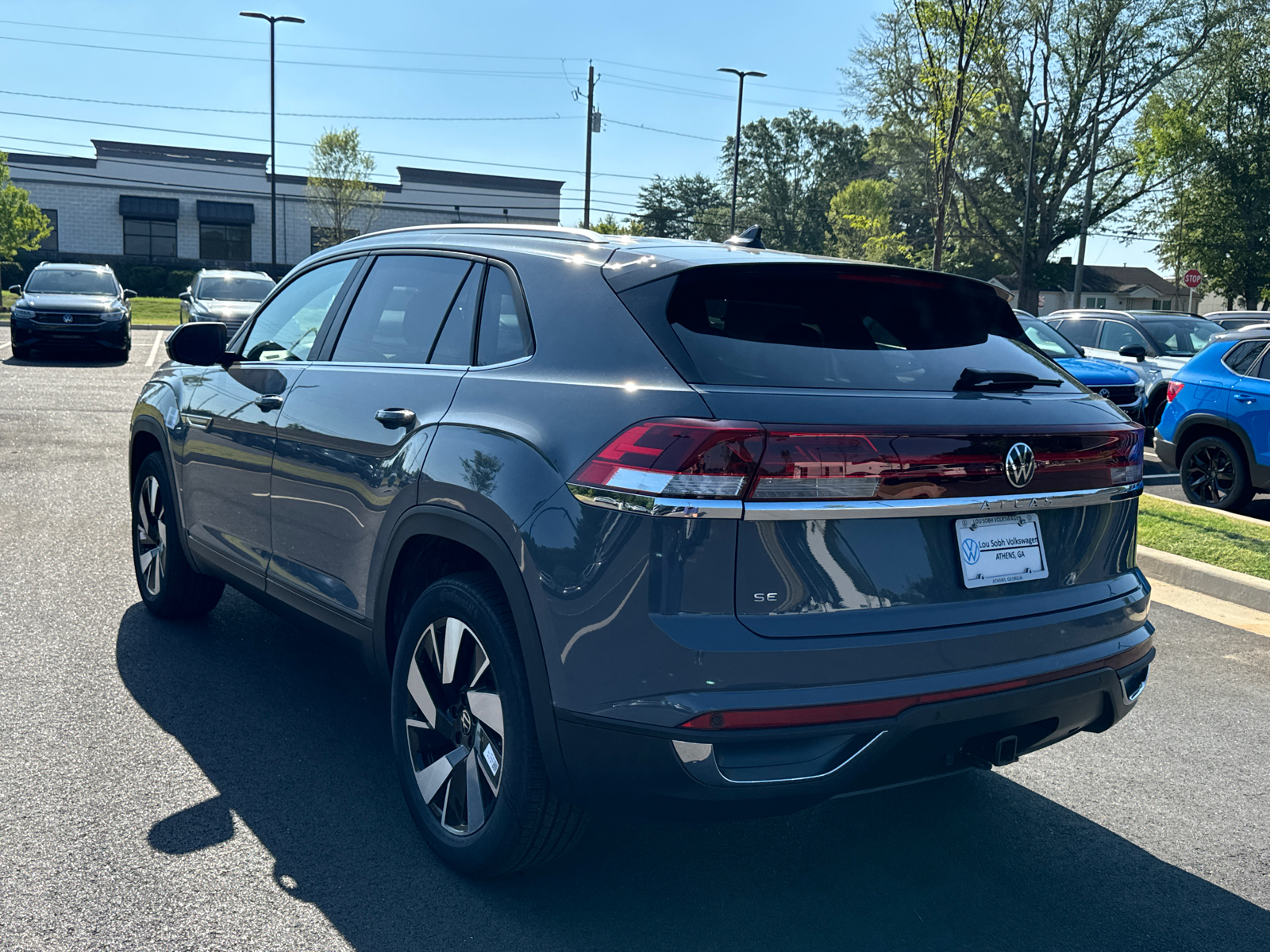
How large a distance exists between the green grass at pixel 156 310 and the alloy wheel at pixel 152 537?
2895 cm

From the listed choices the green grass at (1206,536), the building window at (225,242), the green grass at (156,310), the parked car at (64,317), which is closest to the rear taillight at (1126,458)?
the green grass at (1206,536)

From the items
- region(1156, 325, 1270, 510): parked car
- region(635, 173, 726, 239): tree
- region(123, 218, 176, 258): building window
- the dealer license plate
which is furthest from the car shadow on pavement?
region(635, 173, 726, 239): tree

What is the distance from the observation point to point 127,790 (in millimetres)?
3641

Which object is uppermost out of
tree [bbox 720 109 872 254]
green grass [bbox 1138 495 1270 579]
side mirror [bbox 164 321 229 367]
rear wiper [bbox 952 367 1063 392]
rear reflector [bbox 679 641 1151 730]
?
tree [bbox 720 109 872 254]

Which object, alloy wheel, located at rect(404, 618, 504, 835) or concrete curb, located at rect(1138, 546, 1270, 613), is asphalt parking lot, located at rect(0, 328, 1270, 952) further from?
concrete curb, located at rect(1138, 546, 1270, 613)

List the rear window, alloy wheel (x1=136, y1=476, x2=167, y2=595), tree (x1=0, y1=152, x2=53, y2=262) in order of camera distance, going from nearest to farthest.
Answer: the rear window < alloy wheel (x1=136, y1=476, x2=167, y2=595) < tree (x1=0, y1=152, x2=53, y2=262)

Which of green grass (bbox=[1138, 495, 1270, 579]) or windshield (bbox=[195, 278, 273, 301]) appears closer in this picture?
green grass (bbox=[1138, 495, 1270, 579])

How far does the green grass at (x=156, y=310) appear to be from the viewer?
116 feet

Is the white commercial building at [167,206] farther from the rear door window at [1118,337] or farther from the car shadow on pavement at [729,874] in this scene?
the car shadow on pavement at [729,874]

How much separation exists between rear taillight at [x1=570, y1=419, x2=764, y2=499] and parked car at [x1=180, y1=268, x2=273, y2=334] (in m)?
17.7

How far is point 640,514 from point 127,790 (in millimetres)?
2133

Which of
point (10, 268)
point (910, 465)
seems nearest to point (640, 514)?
point (910, 465)

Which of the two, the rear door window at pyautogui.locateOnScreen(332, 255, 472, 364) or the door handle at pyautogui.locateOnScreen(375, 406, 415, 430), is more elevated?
the rear door window at pyautogui.locateOnScreen(332, 255, 472, 364)

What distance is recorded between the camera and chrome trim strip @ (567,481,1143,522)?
255 cm
